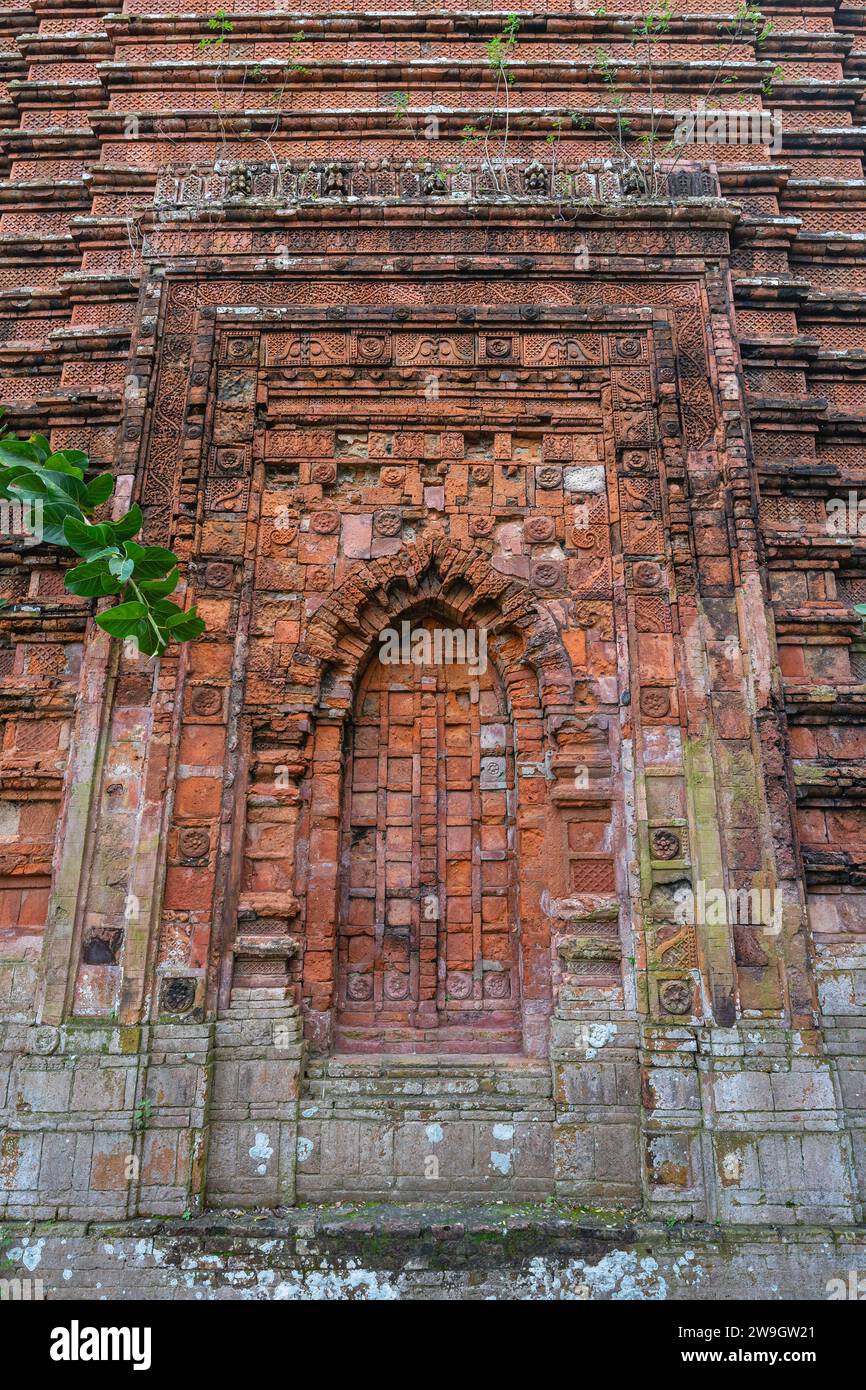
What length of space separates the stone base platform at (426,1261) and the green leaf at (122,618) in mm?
4292

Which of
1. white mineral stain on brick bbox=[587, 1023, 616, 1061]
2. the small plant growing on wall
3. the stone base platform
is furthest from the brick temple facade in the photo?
the small plant growing on wall

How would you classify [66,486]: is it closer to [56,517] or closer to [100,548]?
[56,517]

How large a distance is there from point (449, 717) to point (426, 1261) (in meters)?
4.27

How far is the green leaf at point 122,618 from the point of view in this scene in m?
6.51

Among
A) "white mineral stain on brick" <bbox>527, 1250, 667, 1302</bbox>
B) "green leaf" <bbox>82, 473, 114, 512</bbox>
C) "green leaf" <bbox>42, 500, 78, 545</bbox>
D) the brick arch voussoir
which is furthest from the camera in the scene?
the brick arch voussoir

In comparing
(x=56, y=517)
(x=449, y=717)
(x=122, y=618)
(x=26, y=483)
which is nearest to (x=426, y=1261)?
(x=449, y=717)

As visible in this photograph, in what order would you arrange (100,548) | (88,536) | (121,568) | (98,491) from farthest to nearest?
(98,491) → (100,548) → (88,536) → (121,568)

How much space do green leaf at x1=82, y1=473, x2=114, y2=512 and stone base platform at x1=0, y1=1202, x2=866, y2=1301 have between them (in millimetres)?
5314

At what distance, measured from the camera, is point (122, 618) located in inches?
A: 259

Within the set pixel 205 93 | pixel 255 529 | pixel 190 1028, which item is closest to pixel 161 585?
pixel 255 529

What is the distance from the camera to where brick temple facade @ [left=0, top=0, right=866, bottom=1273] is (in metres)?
6.75

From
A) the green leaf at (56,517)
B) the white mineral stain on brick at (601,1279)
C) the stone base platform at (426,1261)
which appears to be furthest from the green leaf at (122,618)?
the white mineral stain on brick at (601,1279)

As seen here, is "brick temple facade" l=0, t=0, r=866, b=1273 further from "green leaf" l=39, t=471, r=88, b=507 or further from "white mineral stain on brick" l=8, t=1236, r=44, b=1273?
"green leaf" l=39, t=471, r=88, b=507

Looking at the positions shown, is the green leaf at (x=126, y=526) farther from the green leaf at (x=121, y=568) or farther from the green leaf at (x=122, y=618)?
the green leaf at (x=122, y=618)
